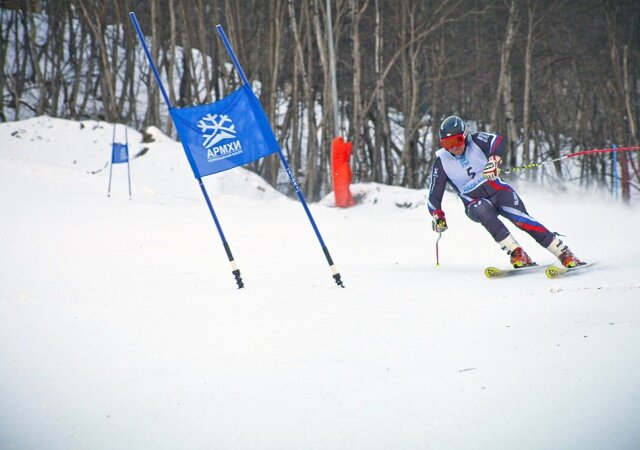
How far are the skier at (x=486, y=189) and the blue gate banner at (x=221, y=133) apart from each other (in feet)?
6.26

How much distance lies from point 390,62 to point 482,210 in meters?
13.3

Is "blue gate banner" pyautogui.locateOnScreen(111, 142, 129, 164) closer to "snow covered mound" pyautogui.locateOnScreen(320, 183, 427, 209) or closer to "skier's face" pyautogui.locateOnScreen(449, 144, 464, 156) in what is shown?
"snow covered mound" pyautogui.locateOnScreen(320, 183, 427, 209)

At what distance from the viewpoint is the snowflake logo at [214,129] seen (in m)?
6.11

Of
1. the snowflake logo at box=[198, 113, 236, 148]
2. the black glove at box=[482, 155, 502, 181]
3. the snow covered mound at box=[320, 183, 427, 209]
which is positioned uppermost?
the snowflake logo at box=[198, 113, 236, 148]

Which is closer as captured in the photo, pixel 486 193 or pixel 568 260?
pixel 568 260

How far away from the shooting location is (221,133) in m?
6.11

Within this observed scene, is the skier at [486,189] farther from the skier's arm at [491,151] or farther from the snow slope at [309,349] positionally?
the snow slope at [309,349]

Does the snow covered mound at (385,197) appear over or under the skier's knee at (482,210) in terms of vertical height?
under

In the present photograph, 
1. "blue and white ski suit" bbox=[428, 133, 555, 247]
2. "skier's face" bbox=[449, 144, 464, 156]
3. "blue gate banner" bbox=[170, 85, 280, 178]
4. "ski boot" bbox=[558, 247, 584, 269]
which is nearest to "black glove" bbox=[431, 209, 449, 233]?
"blue and white ski suit" bbox=[428, 133, 555, 247]

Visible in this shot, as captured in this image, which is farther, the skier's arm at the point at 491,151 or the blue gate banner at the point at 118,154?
the blue gate banner at the point at 118,154

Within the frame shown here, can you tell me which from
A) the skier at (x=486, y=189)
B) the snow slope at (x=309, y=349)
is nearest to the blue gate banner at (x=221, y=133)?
Answer: the snow slope at (x=309, y=349)

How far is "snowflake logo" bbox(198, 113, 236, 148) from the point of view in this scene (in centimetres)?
611

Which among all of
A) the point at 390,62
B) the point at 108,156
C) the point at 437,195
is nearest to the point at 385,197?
the point at 390,62

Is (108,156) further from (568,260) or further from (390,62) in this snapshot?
(568,260)
